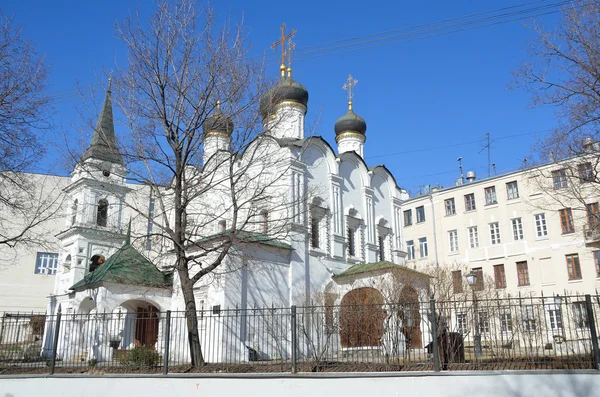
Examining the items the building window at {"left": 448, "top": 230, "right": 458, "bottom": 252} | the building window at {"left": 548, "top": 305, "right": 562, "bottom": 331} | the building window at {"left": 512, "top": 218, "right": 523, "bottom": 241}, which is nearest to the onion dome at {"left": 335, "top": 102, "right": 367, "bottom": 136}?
the building window at {"left": 448, "top": 230, "right": 458, "bottom": 252}

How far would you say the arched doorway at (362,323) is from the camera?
37.3ft

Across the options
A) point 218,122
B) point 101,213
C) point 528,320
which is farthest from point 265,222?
point 101,213

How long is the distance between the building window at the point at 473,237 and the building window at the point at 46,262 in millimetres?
28435

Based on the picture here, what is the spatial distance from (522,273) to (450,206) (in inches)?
243

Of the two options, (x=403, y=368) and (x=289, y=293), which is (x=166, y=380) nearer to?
(x=403, y=368)

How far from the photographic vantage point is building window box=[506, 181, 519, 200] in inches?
1221

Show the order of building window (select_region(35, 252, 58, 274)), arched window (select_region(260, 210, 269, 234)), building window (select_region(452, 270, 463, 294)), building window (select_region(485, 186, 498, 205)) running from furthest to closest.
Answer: building window (select_region(35, 252, 58, 274)) → building window (select_region(485, 186, 498, 205)) → building window (select_region(452, 270, 463, 294)) → arched window (select_region(260, 210, 269, 234))

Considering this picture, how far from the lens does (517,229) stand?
30.7m

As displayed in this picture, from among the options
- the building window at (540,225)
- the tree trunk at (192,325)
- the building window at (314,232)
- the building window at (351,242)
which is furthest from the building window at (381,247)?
the tree trunk at (192,325)

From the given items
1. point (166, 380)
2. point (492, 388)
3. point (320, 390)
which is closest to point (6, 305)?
point (166, 380)

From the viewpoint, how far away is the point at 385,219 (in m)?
27.4

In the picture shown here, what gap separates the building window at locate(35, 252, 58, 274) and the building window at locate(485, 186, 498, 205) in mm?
29607

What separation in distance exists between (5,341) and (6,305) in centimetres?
2799

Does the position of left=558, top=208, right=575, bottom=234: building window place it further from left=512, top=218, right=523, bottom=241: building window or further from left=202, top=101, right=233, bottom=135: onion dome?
left=202, top=101, right=233, bottom=135: onion dome
